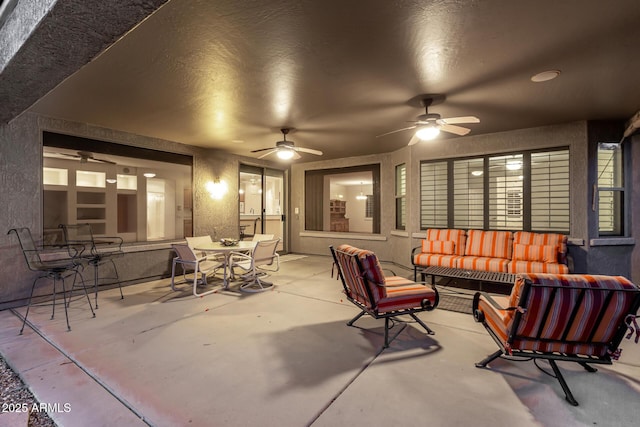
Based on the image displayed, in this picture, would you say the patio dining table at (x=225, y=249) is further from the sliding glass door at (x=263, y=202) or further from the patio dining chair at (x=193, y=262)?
the sliding glass door at (x=263, y=202)

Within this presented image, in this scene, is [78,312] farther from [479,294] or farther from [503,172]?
[503,172]

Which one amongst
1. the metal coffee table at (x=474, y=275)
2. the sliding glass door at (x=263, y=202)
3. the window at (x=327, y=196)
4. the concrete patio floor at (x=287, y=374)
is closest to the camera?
the concrete patio floor at (x=287, y=374)

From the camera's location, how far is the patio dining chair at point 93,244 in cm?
430

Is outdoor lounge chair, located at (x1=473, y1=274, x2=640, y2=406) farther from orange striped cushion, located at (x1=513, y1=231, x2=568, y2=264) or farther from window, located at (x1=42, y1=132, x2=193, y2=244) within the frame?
window, located at (x1=42, y1=132, x2=193, y2=244)

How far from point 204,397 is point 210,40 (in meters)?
2.59

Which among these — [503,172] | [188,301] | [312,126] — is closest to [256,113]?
[312,126]

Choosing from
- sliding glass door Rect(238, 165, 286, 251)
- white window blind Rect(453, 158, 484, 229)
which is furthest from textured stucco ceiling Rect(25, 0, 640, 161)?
sliding glass door Rect(238, 165, 286, 251)

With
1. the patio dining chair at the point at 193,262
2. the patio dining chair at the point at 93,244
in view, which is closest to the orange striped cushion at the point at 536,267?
the patio dining chair at the point at 193,262

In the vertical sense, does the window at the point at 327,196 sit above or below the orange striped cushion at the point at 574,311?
above

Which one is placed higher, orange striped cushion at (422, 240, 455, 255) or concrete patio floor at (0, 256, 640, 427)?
orange striped cushion at (422, 240, 455, 255)

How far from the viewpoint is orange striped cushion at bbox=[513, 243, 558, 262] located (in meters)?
4.25

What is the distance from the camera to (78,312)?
11.7ft

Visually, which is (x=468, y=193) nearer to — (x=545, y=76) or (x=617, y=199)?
(x=617, y=199)

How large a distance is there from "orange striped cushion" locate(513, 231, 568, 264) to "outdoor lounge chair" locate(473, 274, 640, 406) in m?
2.83
